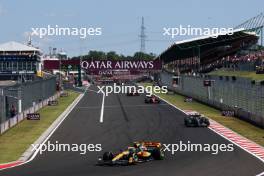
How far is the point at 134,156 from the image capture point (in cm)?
2709

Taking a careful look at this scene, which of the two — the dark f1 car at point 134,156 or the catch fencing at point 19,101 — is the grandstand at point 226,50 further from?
the dark f1 car at point 134,156

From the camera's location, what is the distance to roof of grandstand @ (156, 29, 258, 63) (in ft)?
289

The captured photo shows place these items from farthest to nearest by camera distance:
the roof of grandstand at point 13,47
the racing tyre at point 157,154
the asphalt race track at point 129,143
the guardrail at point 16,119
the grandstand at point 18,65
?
1. the roof of grandstand at point 13,47
2. the grandstand at point 18,65
3. the guardrail at point 16,119
4. the racing tyre at point 157,154
5. the asphalt race track at point 129,143

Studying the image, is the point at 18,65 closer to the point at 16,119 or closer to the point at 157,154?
the point at 16,119

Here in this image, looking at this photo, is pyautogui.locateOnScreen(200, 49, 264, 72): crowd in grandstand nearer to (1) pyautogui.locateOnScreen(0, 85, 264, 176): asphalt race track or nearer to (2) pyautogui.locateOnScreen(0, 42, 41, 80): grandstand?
(2) pyautogui.locateOnScreen(0, 42, 41, 80): grandstand

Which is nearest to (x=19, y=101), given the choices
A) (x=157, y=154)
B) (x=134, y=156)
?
(x=157, y=154)

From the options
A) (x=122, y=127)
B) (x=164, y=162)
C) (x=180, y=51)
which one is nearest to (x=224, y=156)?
(x=164, y=162)

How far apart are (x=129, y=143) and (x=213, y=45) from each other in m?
63.1

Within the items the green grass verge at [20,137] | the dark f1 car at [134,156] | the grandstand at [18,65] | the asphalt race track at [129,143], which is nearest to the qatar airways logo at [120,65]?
the grandstand at [18,65]

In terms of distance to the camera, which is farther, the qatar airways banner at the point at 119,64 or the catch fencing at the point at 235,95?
the qatar airways banner at the point at 119,64

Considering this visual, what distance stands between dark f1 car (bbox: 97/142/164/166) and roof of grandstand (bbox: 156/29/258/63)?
55.0 m

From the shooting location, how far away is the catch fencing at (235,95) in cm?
4625

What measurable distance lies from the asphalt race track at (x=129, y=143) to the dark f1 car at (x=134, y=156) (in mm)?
430

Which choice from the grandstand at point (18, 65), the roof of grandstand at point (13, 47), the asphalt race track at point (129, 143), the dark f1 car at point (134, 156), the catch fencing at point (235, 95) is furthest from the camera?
the roof of grandstand at point (13, 47)
